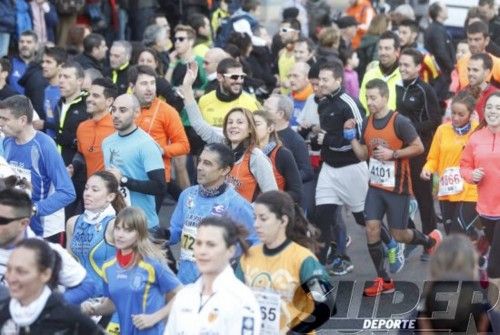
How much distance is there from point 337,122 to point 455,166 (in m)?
1.11

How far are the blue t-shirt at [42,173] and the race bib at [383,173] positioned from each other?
297 centimetres

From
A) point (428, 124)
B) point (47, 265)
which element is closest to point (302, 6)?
point (428, 124)

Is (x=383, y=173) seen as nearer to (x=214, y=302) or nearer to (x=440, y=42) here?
(x=214, y=302)

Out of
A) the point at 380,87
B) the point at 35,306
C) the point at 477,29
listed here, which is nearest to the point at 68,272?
the point at 35,306

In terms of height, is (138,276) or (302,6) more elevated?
(138,276)

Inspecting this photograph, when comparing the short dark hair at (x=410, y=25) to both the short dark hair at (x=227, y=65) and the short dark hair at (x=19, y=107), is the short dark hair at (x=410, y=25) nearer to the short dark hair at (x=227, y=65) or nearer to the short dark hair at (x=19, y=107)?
the short dark hair at (x=227, y=65)

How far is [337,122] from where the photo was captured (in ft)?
40.5

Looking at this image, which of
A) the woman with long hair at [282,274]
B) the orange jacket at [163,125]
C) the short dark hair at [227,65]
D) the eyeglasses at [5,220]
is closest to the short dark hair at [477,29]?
the short dark hair at [227,65]

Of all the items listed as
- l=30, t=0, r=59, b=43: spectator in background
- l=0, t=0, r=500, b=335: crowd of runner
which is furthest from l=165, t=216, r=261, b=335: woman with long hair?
l=30, t=0, r=59, b=43: spectator in background

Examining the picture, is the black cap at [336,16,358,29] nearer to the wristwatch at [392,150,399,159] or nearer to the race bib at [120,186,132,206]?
the wristwatch at [392,150,399,159]

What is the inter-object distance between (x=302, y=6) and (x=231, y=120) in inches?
435

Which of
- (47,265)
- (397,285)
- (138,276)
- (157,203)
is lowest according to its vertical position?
(397,285)

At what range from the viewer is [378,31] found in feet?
61.2

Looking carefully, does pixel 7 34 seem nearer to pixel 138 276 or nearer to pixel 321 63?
pixel 321 63
